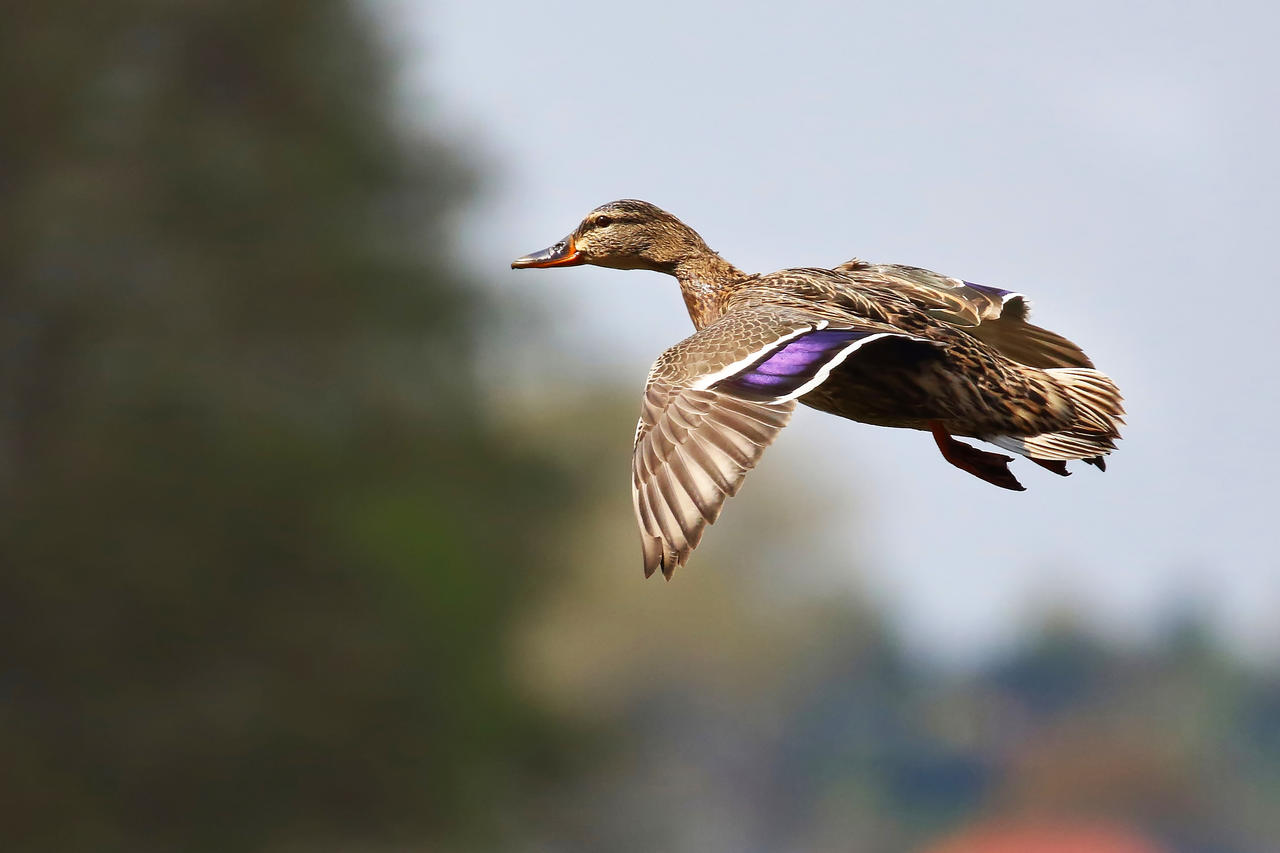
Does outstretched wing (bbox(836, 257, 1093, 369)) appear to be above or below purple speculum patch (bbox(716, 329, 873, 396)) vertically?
above

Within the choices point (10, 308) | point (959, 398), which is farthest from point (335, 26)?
point (959, 398)

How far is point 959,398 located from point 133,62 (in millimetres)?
31509

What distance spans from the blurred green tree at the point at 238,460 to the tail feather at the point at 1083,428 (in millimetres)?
23941

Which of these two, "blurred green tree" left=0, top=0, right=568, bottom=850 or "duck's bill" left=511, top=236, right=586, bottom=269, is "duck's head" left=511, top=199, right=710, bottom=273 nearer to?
"duck's bill" left=511, top=236, right=586, bottom=269

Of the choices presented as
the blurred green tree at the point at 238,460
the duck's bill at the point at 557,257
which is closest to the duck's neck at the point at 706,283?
the duck's bill at the point at 557,257

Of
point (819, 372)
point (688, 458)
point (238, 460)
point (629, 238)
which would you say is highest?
point (238, 460)

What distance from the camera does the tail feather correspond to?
7016 mm

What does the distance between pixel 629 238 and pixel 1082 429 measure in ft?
7.05

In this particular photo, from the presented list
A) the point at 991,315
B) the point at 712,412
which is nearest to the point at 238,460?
the point at 991,315

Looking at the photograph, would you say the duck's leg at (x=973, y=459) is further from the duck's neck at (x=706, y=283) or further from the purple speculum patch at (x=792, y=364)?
the duck's neck at (x=706, y=283)

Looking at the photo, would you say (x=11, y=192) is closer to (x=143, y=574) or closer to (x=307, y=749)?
(x=143, y=574)

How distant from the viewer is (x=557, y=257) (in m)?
8.55

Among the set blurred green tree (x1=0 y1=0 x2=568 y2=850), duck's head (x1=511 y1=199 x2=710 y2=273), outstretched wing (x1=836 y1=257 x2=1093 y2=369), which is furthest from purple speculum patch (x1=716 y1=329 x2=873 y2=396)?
blurred green tree (x1=0 y1=0 x2=568 y2=850)

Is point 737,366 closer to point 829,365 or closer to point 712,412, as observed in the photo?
point 712,412
